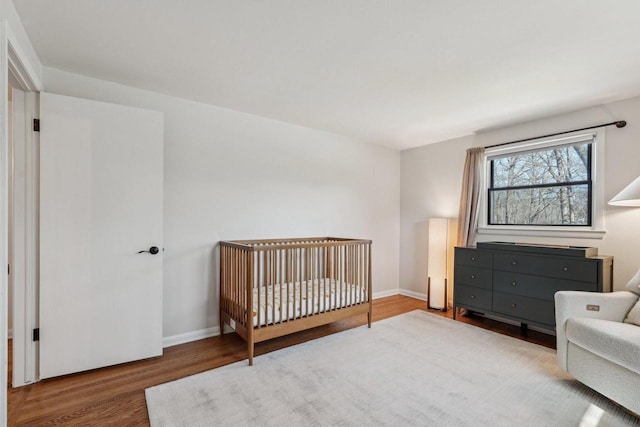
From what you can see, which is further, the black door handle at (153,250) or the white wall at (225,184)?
the white wall at (225,184)

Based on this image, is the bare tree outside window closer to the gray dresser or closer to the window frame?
the window frame

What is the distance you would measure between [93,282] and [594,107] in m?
4.70

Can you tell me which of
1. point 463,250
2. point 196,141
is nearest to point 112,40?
point 196,141

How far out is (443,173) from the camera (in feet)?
13.6

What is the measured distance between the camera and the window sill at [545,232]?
2.89 meters

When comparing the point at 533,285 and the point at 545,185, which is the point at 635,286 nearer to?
the point at 533,285

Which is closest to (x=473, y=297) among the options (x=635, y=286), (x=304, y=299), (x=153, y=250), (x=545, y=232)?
(x=545, y=232)

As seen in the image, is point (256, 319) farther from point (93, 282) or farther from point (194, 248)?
point (93, 282)

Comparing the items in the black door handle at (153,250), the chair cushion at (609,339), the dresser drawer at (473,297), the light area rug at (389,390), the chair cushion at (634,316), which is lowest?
the light area rug at (389,390)

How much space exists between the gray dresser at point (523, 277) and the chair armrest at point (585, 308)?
12.9 inches

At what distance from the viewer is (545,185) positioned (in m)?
3.27

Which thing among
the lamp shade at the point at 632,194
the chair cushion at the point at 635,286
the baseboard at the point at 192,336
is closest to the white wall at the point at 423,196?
the lamp shade at the point at 632,194

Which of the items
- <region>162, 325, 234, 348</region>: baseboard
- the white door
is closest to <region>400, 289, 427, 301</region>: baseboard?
<region>162, 325, 234, 348</region>: baseboard

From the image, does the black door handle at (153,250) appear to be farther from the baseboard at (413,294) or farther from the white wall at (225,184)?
the baseboard at (413,294)
